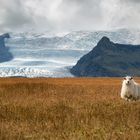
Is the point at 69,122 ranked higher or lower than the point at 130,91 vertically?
lower

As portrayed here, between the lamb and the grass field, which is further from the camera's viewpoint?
the lamb

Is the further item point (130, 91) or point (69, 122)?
point (130, 91)

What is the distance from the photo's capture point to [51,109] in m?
22.5

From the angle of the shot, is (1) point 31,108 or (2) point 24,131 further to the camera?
(1) point 31,108

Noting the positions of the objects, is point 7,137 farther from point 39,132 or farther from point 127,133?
point 127,133

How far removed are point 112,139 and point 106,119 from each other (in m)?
5.24

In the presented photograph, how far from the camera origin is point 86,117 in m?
→ 20.0

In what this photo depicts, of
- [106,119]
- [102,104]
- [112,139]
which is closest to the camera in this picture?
[112,139]

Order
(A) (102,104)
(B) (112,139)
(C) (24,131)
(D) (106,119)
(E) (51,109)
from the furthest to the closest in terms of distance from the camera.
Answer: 1. (A) (102,104)
2. (E) (51,109)
3. (D) (106,119)
4. (C) (24,131)
5. (B) (112,139)

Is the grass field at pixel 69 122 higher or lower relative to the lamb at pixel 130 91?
lower

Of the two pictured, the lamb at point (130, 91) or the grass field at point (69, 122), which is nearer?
the grass field at point (69, 122)

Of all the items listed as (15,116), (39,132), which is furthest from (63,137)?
(15,116)

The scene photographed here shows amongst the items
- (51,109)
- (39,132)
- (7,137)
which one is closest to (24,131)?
(39,132)

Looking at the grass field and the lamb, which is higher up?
the lamb
